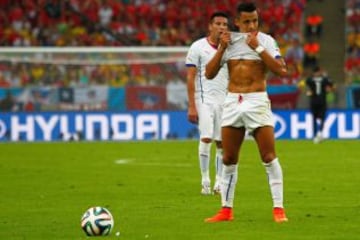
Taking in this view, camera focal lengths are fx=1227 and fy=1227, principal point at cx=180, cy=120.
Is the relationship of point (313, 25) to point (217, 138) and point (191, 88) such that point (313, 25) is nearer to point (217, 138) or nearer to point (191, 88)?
point (191, 88)

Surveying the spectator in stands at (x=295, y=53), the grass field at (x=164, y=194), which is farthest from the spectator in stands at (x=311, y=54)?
the grass field at (x=164, y=194)

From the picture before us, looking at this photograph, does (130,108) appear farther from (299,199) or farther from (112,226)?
(112,226)

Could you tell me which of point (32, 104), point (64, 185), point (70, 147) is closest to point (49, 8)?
point (32, 104)

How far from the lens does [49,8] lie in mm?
43156

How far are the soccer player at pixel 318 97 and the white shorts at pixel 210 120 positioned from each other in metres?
16.6

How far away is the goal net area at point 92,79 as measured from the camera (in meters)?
37.0

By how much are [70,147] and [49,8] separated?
12335 mm

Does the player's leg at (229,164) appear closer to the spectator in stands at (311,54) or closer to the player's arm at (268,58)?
the player's arm at (268,58)

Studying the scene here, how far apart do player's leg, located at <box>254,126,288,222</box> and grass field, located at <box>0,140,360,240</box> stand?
256 mm

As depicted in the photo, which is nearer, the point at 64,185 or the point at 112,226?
the point at 112,226

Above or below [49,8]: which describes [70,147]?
below

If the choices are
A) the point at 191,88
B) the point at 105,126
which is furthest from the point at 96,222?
the point at 105,126

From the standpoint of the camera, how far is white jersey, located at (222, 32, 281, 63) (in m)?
13.2

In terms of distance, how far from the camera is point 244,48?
1333cm
